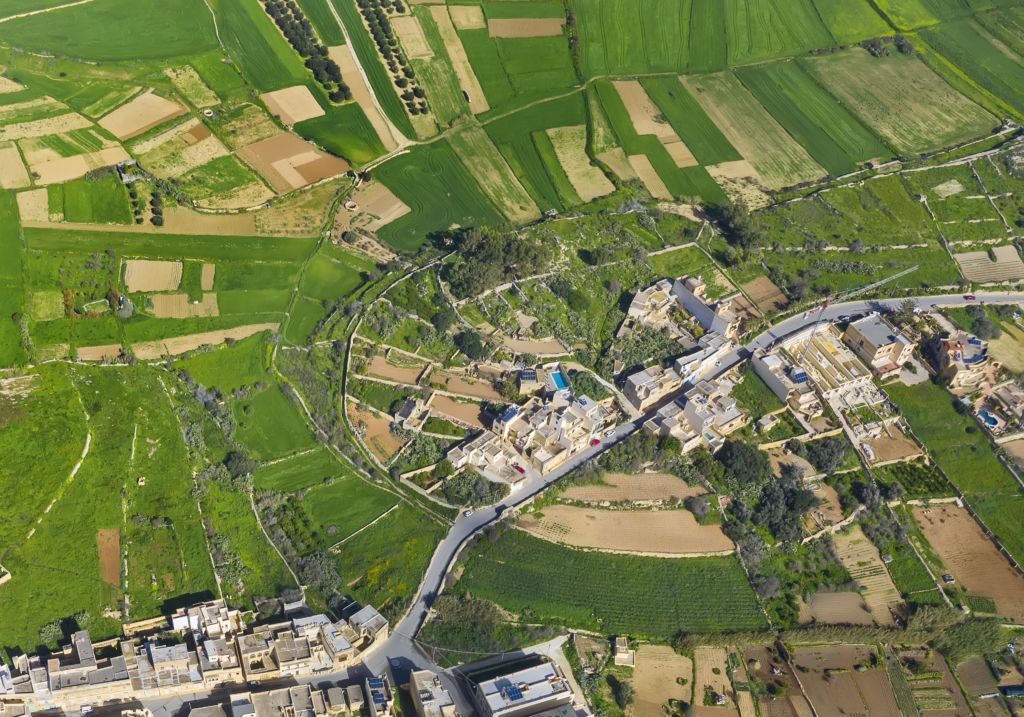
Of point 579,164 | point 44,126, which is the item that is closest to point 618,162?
point 579,164

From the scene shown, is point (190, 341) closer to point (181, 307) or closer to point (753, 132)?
point (181, 307)

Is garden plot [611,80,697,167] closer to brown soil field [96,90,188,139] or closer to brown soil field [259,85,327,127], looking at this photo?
brown soil field [259,85,327,127]

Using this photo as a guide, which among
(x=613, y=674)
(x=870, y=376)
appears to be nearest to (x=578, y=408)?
(x=613, y=674)

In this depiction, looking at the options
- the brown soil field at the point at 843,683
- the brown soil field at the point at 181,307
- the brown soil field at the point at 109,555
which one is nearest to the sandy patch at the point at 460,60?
the brown soil field at the point at 181,307

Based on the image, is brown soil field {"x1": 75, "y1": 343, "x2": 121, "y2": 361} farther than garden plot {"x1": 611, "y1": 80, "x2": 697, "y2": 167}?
No

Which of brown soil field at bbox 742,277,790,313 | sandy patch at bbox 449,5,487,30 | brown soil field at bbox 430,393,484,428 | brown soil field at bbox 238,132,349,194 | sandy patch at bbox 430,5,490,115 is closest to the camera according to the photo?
brown soil field at bbox 430,393,484,428

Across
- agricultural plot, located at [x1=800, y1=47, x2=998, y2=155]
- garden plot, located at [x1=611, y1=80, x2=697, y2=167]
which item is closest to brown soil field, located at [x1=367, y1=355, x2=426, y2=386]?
garden plot, located at [x1=611, y1=80, x2=697, y2=167]
